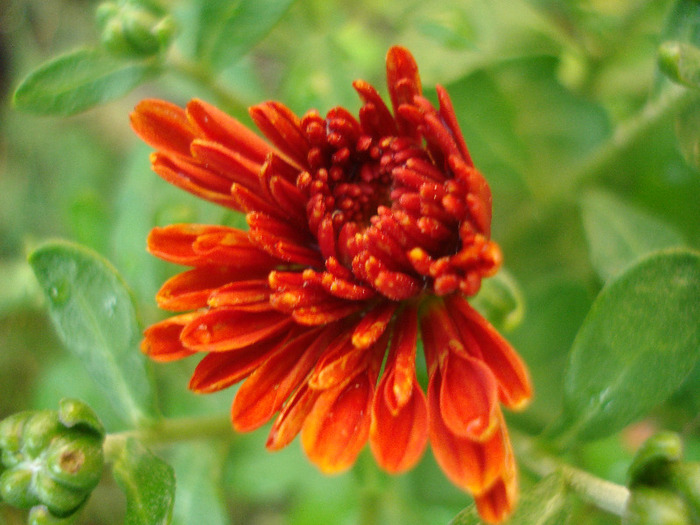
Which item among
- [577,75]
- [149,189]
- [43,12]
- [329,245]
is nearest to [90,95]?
[149,189]

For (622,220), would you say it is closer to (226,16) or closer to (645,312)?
(645,312)

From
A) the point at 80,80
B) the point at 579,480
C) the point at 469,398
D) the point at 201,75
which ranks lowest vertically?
the point at 579,480

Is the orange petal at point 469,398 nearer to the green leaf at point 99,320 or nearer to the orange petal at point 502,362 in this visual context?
the orange petal at point 502,362

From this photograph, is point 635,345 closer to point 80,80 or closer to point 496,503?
point 496,503

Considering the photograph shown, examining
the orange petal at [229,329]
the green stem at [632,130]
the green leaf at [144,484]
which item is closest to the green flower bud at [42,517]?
the green leaf at [144,484]

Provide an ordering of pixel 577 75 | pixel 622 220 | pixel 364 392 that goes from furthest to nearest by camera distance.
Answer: pixel 577 75 → pixel 622 220 → pixel 364 392

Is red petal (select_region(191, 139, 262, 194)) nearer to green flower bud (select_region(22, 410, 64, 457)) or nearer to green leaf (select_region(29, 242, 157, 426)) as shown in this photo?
green leaf (select_region(29, 242, 157, 426))

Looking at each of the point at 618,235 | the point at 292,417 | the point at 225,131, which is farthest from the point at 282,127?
the point at 618,235

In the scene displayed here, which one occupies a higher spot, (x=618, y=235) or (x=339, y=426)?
(x=339, y=426)
